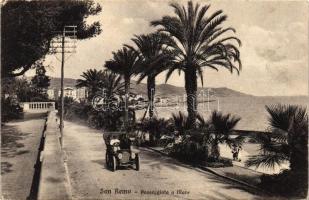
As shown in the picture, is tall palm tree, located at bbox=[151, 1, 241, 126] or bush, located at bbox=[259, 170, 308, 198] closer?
bush, located at bbox=[259, 170, 308, 198]

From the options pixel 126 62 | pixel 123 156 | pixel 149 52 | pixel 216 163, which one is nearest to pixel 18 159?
pixel 123 156

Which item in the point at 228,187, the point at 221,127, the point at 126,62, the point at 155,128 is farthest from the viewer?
the point at 126,62

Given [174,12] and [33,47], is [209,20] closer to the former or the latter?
[174,12]

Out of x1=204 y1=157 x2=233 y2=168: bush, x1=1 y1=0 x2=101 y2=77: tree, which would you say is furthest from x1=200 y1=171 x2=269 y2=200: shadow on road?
x1=1 y1=0 x2=101 y2=77: tree


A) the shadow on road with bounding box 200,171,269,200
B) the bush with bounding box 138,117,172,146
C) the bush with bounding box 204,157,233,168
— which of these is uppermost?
the bush with bounding box 138,117,172,146

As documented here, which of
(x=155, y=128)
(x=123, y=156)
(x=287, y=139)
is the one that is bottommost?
(x=123, y=156)

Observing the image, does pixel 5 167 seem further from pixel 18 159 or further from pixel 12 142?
pixel 12 142

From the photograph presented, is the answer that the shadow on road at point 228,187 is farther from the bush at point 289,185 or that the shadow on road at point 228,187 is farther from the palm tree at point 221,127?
the palm tree at point 221,127

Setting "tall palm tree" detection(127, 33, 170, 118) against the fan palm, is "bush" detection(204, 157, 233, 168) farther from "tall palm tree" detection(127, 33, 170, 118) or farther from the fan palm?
"tall palm tree" detection(127, 33, 170, 118)
